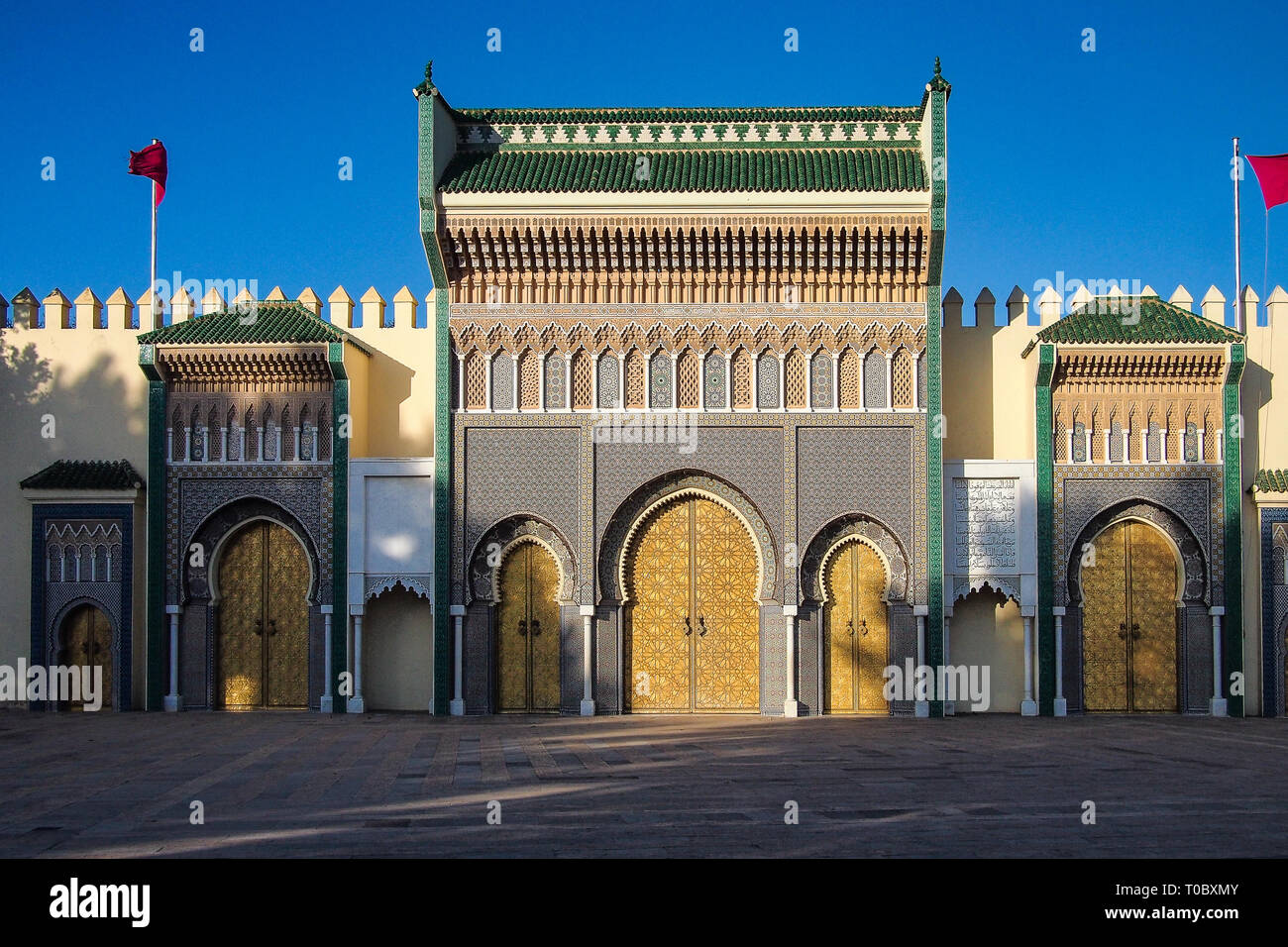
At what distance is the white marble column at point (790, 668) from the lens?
1379 cm

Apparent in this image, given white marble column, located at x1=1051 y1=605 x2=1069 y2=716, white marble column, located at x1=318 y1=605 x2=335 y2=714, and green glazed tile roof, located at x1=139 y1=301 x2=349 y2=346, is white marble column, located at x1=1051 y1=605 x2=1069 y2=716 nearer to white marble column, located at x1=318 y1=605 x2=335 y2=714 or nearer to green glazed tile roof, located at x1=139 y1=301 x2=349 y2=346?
white marble column, located at x1=318 y1=605 x2=335 y2=714

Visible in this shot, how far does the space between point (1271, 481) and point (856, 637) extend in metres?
5.23

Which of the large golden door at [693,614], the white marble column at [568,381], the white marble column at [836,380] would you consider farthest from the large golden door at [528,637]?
the white marble column at [836,380]

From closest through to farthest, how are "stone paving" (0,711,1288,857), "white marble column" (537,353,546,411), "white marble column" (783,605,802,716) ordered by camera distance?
"stone paving" (0,711,1288,857) < "white marble column" (783,605,802,716) < "white marble column" (537,353,546,411)

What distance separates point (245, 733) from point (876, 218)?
29.2 feet

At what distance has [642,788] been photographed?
336 inches

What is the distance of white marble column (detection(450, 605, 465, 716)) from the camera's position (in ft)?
46.2

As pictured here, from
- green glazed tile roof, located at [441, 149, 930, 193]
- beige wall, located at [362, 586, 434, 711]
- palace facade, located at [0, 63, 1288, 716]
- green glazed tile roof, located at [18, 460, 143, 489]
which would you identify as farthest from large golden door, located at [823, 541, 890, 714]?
green glazed tile roof, located at [18, 460, 143, 489]

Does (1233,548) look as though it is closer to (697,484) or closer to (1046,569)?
(1046,569)

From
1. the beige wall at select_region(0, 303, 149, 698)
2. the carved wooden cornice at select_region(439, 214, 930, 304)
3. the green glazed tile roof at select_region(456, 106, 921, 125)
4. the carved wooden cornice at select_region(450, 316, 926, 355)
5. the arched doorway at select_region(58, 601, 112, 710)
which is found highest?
the green glazed tile roof at select_region(456, 106, 921, 125)

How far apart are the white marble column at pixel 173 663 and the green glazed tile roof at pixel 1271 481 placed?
1294cm

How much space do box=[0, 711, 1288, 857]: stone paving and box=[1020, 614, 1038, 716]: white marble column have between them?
0.78 m
